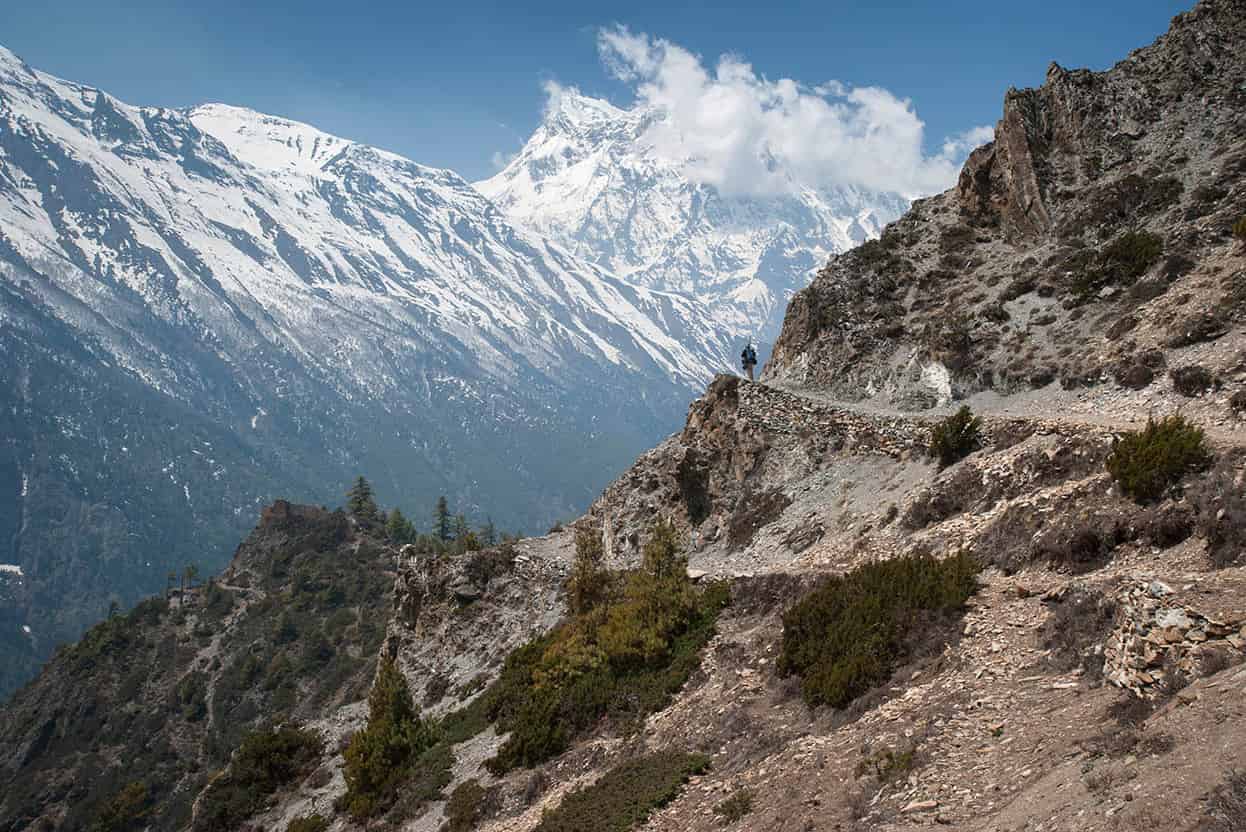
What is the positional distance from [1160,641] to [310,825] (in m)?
29.9

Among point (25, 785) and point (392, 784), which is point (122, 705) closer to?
point (25, 785)

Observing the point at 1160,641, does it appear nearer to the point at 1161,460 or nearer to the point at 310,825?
the point at 1161,460

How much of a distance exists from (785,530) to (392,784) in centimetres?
1936

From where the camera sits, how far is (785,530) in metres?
33.8

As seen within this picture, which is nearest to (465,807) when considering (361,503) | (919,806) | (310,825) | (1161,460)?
(310,825)

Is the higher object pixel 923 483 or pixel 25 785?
pixel 25 785

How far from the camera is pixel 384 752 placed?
29438mm

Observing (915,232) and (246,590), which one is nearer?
(915,232)

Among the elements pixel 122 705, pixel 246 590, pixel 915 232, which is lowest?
pixel 915 232

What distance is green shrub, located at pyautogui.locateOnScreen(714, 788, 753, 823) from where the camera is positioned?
48.5 ft

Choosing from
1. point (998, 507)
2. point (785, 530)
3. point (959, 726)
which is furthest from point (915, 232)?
point (959, 726)

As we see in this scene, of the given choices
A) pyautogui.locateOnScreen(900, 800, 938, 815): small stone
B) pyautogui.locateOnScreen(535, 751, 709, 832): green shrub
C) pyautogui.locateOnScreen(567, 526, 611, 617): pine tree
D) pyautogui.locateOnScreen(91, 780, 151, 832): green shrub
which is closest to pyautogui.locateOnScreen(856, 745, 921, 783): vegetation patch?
pyautogui.locateOnScreen(900, 800, 938, 815): small stone

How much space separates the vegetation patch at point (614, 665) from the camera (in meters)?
23.6

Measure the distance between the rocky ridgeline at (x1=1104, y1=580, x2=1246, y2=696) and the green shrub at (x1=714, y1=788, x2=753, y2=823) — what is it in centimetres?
709
